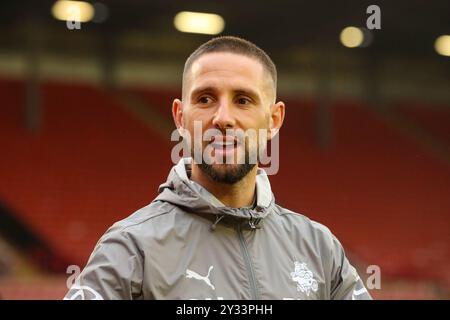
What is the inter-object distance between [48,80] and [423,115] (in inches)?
300

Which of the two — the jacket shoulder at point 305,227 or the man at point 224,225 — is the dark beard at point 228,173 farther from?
the jacket shoulder at point 305,227

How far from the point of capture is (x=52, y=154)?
13812mm

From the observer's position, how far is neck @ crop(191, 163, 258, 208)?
2324 millimetres

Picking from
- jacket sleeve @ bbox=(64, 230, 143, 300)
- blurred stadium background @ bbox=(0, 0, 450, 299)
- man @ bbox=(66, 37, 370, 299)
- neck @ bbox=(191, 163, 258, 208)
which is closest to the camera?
jacket sleeve @ bbox=(64, 230, 143, 300)

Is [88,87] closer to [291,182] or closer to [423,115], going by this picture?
[291,182]

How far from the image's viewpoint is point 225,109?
7.28ft

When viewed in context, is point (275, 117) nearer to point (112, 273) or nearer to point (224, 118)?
point (224, 118)

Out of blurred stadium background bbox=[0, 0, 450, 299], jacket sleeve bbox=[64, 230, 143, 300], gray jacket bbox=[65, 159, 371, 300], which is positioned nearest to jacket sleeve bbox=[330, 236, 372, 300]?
gray jacket bbox=[65, 159, 371, 300]

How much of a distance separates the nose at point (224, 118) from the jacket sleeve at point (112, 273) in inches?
14.7

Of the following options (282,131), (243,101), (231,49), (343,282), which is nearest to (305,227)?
(343,282)

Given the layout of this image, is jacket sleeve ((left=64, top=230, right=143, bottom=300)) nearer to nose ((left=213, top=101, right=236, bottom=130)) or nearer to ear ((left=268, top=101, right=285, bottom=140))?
nose ((left=213, top=101, right=236, bottom=130))

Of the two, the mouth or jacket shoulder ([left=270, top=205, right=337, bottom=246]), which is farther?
jacket shoulder ([left=270, top=205, right=337, bottom=246])

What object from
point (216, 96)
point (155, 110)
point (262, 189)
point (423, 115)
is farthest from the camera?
point (423, 115)

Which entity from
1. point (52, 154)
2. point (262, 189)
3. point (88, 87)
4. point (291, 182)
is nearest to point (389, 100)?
point (291, 182)
